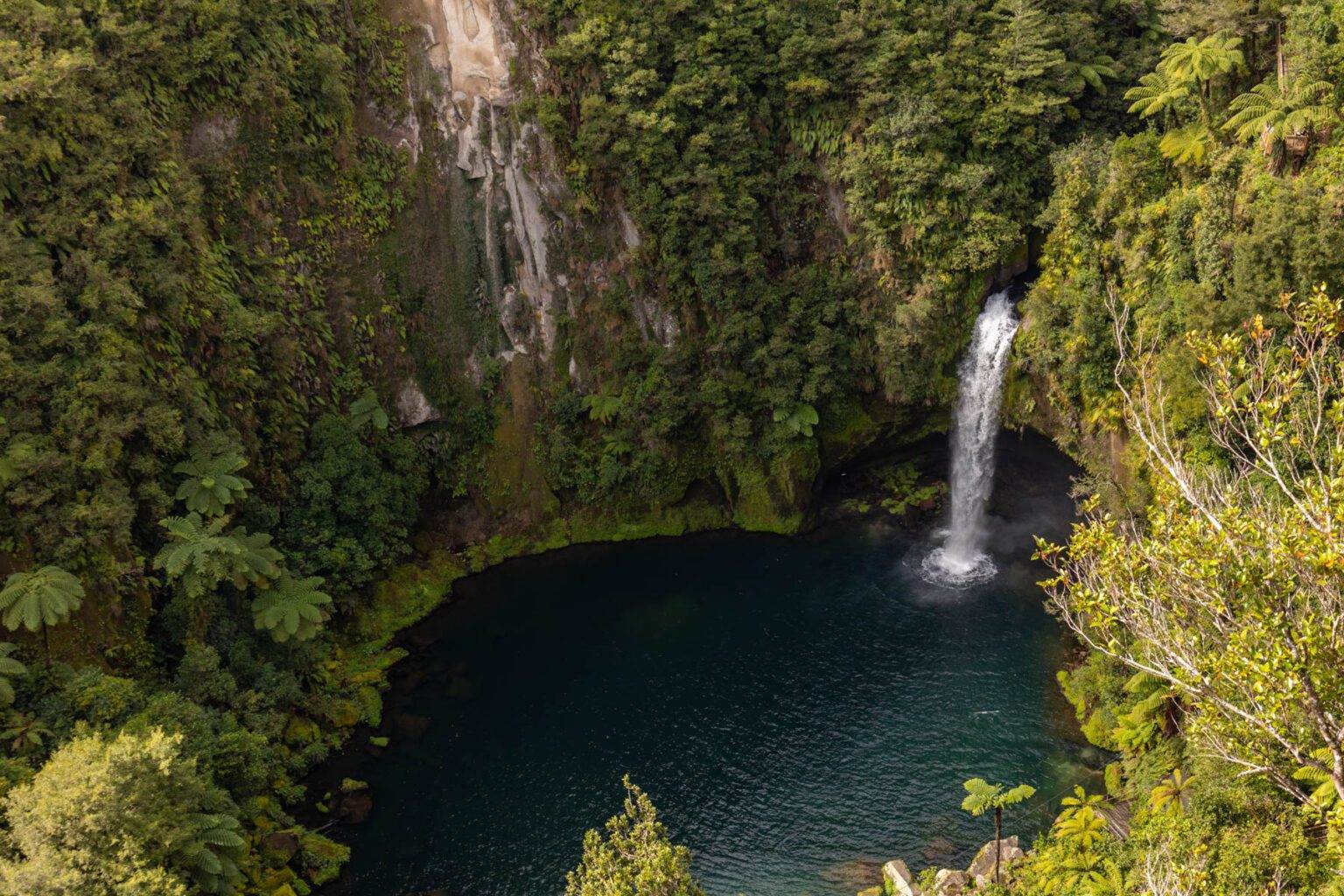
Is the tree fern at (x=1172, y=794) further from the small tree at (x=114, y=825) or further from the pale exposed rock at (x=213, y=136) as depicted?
the pale exposed rock at (x=213, y=136)

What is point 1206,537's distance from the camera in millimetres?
13008

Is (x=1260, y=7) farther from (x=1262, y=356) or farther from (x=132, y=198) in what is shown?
(x=132, y=198)

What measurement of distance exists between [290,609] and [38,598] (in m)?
7.25

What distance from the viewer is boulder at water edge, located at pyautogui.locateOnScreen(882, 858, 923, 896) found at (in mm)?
22203

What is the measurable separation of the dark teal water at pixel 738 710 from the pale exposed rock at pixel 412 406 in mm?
6851

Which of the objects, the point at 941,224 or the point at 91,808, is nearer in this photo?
the point at 91,808

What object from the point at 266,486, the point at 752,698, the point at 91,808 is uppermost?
the point at 266,486

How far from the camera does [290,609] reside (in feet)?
92.0

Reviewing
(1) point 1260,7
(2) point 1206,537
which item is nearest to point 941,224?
(1) point 1260,7

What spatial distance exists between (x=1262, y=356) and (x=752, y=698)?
19.6m

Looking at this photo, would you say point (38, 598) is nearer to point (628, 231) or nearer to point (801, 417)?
point (628, 231)

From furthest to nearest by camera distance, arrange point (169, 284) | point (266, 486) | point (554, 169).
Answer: point (554, 169)
point (266, 486)
point (169, 284)

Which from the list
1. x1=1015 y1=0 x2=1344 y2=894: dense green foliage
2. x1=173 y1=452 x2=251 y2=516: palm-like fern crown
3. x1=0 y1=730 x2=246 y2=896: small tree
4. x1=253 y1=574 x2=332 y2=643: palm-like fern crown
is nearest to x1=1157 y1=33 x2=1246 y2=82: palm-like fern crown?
x1=1015 y1=0 x2=1344 y2=894: dense green foliage

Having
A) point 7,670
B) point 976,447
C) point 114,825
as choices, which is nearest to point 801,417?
point 976,447
